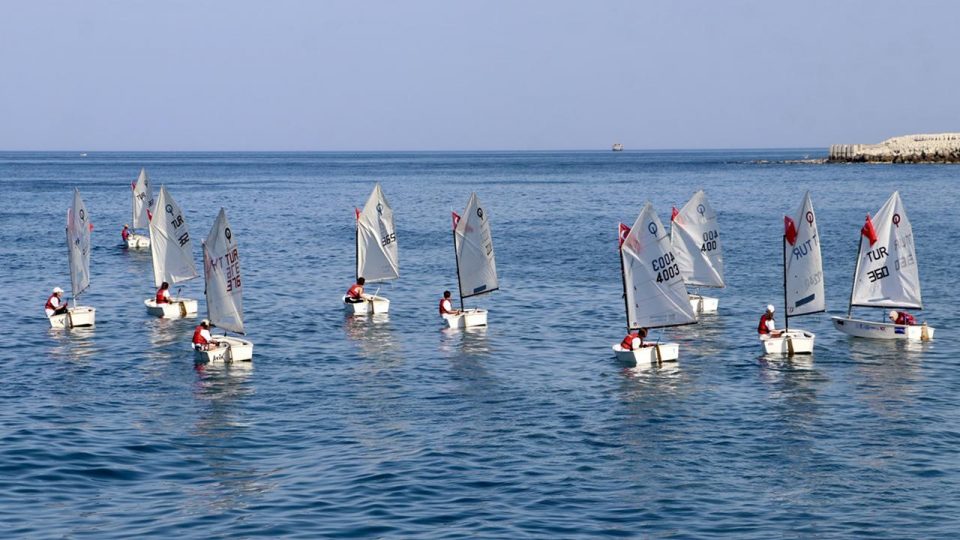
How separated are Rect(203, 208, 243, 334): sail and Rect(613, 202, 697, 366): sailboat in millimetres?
16977

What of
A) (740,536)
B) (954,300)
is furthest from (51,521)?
(954,300)

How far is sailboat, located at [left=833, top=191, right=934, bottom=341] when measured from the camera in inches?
2169

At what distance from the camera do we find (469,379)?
1823 inches

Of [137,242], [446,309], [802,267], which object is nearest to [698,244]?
[802,267]

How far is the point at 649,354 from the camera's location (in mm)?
48094

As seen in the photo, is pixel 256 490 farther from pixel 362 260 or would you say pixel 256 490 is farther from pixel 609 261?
pixel 609 261

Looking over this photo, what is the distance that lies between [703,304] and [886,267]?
10.2 meters

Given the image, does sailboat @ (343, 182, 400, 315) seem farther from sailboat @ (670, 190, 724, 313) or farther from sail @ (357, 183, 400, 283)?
sailboat @ (670, 190, 724, 313)

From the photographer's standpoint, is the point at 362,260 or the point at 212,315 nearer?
the point at 212,315

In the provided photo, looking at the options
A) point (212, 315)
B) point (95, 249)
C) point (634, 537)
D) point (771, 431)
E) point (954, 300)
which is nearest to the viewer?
point (634, 537)

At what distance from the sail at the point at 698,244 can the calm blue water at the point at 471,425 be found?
2.58 meters

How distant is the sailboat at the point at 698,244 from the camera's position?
6444cm

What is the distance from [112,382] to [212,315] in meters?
6.99

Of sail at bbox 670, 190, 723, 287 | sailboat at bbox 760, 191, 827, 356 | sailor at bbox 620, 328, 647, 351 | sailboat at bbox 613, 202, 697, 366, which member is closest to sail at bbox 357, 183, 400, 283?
sail at bbox 670, 190, 723, 287
